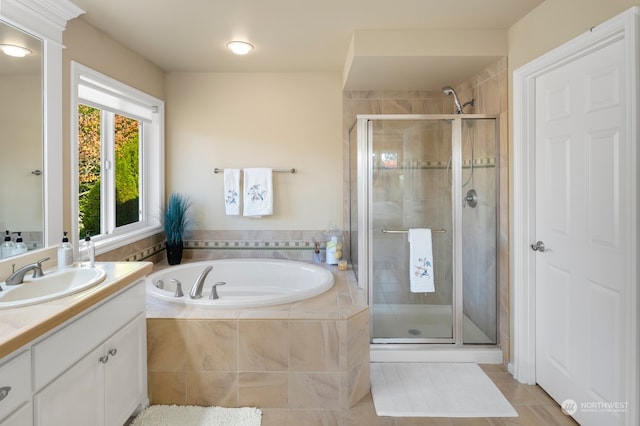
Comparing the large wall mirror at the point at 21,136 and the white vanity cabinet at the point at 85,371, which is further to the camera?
the large wall mirror at the point at 21,136

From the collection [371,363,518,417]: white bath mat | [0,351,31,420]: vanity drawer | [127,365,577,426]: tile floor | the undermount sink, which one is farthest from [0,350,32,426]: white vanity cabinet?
[371,363,518,417]: white bath mat

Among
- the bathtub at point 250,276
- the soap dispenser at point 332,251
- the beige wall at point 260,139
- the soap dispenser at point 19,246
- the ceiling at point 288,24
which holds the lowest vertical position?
the bathtub at point 250,276

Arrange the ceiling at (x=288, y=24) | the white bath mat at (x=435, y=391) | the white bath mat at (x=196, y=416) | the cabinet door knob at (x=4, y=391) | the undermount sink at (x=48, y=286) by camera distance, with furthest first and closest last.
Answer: the ceiling at (x=288, y=24)
the white bath mat at (x=435, y=391)
the white bath mat at (x=196, y=416)
the undermount sink at (x=48, y=286)
the cabinet door knob at (x=4, y=391)

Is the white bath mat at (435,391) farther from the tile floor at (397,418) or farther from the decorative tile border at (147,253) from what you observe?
the decorative tile border at (147,253)

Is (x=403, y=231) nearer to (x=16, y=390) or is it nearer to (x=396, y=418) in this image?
(x=396, y=418)

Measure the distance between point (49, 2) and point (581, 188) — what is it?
Answer: 2956mm

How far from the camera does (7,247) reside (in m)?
1.73

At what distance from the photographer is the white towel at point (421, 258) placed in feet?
8.68

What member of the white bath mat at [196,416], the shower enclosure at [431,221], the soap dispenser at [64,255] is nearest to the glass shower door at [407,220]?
the shower enclosure at [431,221]

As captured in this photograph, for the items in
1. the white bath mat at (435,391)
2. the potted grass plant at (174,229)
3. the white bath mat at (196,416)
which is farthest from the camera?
the potted grass plant at (174,229)

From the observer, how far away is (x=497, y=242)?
2566 millimetres

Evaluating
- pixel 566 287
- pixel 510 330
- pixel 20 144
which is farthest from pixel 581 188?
pixel 20 144

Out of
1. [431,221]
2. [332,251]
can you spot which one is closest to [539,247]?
[431,221]

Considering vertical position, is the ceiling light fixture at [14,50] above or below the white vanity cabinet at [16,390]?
above
